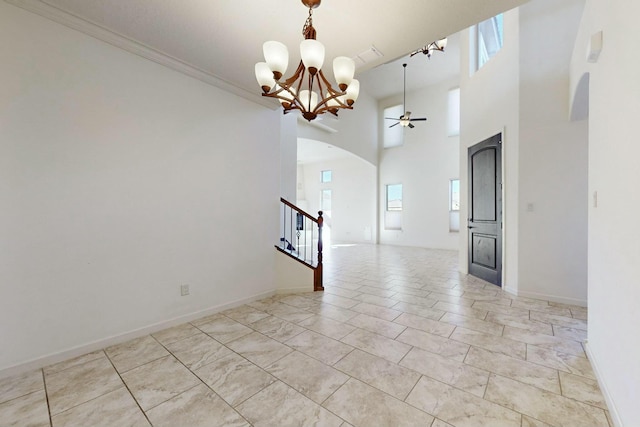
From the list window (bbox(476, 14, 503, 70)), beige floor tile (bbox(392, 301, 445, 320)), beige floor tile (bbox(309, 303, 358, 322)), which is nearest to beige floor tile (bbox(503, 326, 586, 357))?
beige floor tile (bbox(392, 301, 445, 320))

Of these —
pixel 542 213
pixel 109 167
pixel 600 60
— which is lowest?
pixel 542 213

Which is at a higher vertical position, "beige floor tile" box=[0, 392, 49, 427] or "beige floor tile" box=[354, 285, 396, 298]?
"beige floor tile" box=[354, 285, 396, 298]

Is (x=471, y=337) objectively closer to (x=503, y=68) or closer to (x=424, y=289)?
(x=424, y=289)

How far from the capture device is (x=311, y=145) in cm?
816

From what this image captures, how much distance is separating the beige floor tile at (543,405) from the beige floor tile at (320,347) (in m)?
1.06

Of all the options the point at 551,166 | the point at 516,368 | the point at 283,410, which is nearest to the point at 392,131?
the point at 551,166

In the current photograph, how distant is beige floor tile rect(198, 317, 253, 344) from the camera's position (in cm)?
250

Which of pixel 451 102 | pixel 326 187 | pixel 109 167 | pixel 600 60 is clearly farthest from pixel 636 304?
pixel 326 187

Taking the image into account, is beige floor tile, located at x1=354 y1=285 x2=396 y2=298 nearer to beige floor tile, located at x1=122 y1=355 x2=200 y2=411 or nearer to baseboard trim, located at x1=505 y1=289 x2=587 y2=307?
baseboard trim, located at x1=505 y1=289 x2=587 y2=307

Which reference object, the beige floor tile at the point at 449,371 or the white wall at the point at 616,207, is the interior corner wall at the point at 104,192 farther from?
the white wall at the point at 616,207

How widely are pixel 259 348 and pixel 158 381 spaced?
76cm

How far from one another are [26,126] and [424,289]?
15.6 feet

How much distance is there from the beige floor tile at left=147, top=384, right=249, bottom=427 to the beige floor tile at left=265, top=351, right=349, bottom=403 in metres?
0.41

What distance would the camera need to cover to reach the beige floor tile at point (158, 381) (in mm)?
1675
